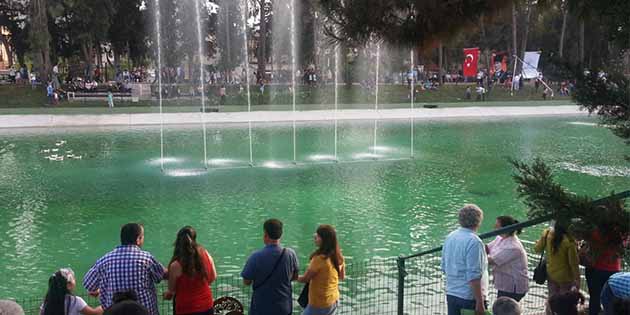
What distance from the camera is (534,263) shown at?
10914 millimetres

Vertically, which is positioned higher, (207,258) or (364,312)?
(207,258)

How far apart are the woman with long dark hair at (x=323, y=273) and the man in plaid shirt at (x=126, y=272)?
4.54ft

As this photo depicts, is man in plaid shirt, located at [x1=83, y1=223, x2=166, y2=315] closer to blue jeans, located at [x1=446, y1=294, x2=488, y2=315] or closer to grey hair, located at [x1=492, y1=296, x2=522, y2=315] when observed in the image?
blue jeans, located at [x1=446, y1=294, x2=488, y2=315]

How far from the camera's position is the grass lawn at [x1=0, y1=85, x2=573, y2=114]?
136ft

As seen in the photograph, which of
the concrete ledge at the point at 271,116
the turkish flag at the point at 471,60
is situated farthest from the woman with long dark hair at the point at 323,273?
the turkish flag at the point at 471,60

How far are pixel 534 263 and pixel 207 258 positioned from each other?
7.03 metres

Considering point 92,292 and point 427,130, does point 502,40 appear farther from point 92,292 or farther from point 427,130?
point 92,292

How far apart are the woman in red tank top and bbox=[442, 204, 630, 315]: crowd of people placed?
219 centimetres

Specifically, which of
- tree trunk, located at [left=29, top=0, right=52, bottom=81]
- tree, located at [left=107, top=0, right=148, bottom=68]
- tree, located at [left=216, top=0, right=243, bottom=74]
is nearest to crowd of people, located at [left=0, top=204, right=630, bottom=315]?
tree trunk, located at [left=29, top=0, right=52, bottom=81]

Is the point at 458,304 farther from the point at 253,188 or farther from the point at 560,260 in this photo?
the point at 253,188

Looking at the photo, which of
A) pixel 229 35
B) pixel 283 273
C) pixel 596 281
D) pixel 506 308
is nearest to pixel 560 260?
pixel 596 281

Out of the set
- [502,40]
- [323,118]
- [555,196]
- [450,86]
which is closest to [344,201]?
[555,196]

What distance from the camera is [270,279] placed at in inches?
227

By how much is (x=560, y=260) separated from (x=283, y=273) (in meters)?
2.70
